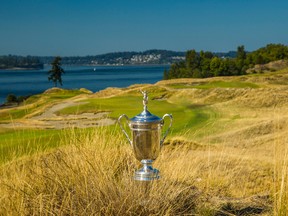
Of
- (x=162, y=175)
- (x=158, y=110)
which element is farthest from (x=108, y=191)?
(x=158, y=110)

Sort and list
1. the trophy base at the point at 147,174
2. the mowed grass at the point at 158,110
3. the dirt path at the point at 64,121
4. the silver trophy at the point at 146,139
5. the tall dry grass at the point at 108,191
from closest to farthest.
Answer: the tall dry grass at the point at 108,191, the silver trophy at the point at 146,139, the trophy base at the point at 147,174, the dirt path at the point at 64,121, the mowed grass at the point at 158,110

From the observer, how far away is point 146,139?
4875 millimetres

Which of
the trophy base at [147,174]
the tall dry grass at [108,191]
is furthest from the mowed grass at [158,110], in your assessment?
the trophy base at [147,174]

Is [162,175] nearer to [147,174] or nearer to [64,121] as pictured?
[147,174]

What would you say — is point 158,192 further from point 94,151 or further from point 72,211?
point 94,151

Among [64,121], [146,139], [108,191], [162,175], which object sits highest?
[146,139]

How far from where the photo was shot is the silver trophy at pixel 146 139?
481cm

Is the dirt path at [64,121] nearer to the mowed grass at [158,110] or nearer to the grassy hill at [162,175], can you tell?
the mowed grass at [158,110]

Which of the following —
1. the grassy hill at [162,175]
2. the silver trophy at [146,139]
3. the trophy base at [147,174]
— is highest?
the silver trophy at [146,139]

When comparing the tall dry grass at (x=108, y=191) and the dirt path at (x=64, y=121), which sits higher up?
the tall dry grass at (x=108, y=191)

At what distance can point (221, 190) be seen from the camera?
6.74m

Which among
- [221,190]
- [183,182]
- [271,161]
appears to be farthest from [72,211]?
[271,161]

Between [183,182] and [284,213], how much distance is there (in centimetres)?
139

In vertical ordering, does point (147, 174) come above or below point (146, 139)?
below
